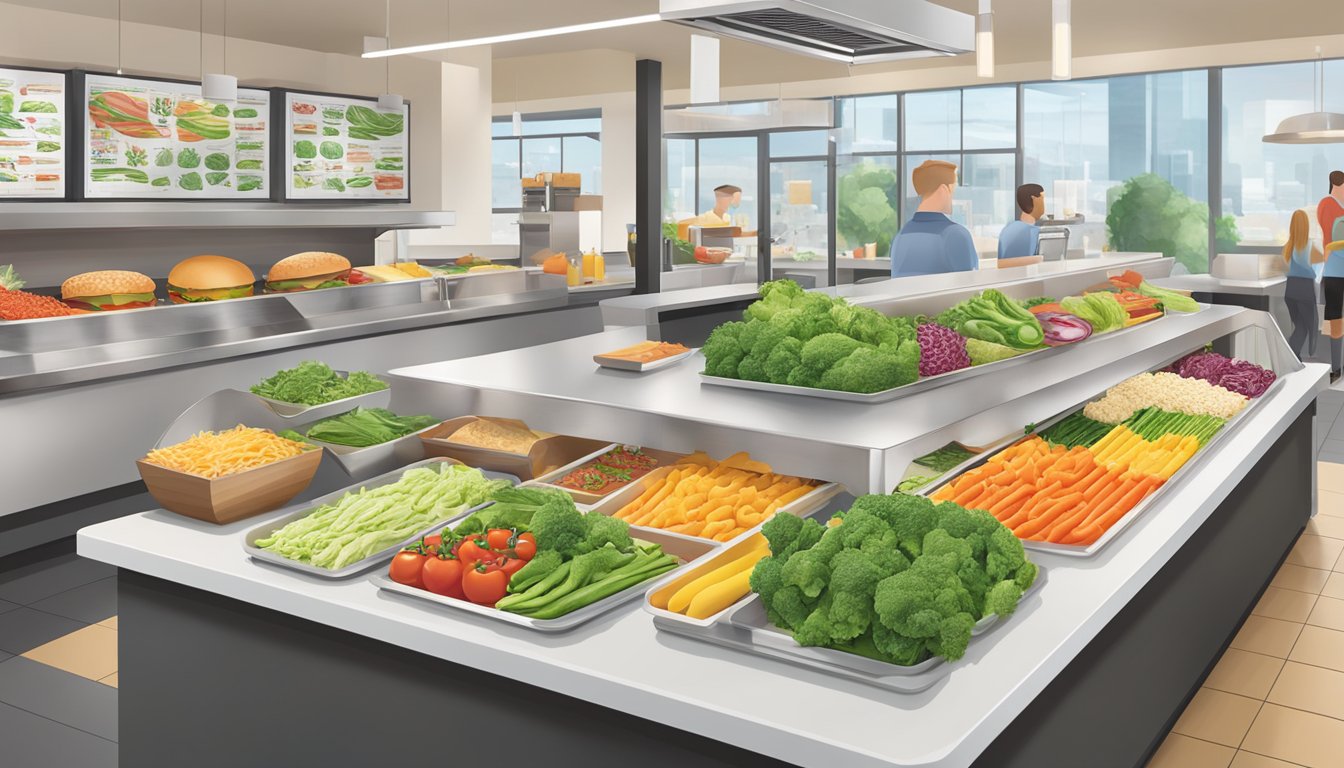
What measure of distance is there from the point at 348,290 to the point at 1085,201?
1035cm

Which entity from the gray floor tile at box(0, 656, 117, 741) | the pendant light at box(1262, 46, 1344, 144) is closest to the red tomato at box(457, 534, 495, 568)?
the gray floor tile at box(0, 656, 117, 741)

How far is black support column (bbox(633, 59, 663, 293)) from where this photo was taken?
27.2ft

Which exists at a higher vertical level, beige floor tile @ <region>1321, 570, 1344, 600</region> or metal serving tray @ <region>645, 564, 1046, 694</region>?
metal serving tray @ <region>645, 564, 1046, 694</region>

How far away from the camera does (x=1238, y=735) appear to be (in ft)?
10.1

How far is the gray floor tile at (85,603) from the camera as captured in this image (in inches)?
158

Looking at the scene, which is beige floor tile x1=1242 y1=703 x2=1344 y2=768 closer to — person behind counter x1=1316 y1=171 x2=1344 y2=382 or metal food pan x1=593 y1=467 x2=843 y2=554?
metal food pan x1=593 y1=467 x2=843 y2=554

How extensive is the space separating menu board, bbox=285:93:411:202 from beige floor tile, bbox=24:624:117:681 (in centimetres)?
538

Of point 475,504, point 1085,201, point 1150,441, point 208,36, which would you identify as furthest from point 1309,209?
point 475,504

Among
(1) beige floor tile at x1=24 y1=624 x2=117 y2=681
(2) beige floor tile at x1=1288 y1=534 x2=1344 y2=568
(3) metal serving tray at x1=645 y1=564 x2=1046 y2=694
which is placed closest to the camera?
(3) metal serving tray at x1=645 y1=564 x2=1046 y2=694

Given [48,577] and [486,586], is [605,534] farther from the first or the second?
[48,577]

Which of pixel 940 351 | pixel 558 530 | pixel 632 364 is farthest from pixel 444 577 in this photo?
pixel 940 351

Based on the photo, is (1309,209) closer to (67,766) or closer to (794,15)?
(794,15)

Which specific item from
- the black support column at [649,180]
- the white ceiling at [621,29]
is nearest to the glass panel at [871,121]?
the white ceiling at [621,29]

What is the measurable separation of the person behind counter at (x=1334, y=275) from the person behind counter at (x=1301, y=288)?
15 cm
